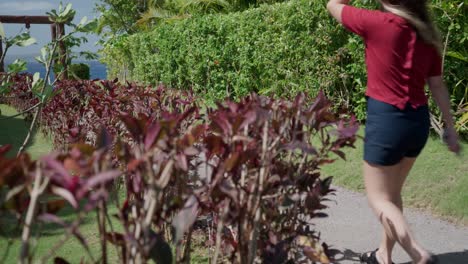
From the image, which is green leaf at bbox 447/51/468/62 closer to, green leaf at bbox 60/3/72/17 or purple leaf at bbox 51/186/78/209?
green leaf at bbox 60/3/72/17

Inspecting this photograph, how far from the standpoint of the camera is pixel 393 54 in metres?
2.93

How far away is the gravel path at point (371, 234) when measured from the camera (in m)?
3.93

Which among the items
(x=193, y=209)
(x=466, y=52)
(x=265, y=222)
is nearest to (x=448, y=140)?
(x=265, y=222)

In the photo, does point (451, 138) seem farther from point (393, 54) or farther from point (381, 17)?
point (381, 17)

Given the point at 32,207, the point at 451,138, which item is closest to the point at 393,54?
the point at 451,138

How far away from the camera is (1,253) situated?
14.6 feet

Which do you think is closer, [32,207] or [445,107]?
[32,207]

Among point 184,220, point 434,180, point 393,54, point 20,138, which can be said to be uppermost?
point 393,54

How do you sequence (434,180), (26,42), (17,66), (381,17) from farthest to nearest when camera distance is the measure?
(434,180)
(17,66)
(26,42)
(381,17)

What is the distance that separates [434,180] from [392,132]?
117 inches

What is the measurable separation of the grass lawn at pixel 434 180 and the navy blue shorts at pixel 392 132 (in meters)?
2.04

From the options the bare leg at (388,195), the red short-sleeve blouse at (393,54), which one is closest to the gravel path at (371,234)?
the bare leg at (388,195)

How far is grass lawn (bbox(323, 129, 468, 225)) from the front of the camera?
500 cm

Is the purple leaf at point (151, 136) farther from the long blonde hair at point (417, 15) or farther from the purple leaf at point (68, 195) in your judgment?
the long blonde hair at point (417, 15)
